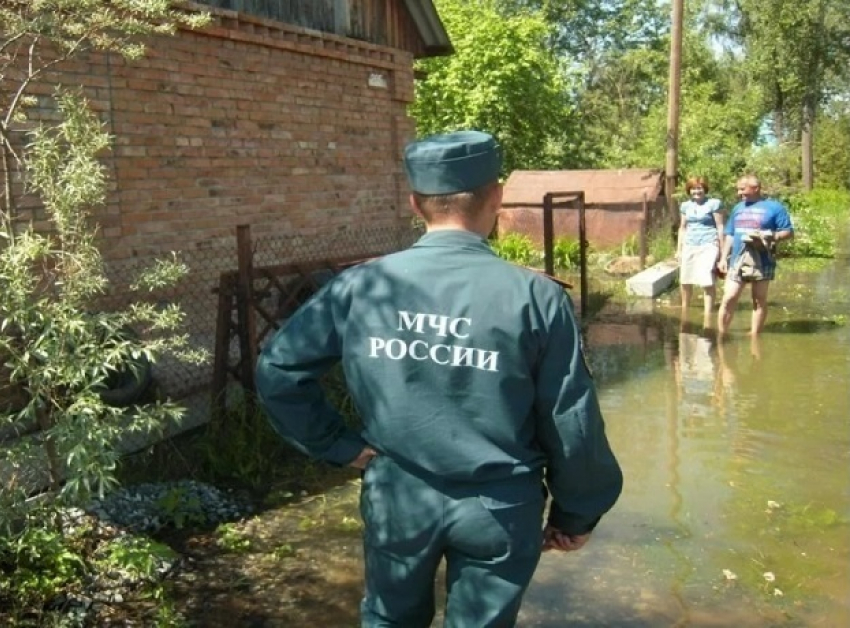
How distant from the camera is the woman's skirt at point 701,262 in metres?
10.3

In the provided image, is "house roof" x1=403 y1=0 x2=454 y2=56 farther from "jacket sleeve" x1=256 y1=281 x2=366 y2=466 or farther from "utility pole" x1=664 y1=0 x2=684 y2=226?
"jacket sleeve" x1=256 y1=281 x2=366 y2=466

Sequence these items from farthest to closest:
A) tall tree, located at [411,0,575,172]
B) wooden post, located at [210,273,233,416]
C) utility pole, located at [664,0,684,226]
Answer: tall tree, located at [411,0,575,172], utility pole, located at [664,0,684,226], wooden post, located at [210,273,233,416]

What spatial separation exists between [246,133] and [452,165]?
22.3 feet

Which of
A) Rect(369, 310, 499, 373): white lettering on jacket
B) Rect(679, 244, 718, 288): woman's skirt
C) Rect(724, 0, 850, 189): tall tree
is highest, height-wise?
Rect(724, 0, 850, 189): tall tree

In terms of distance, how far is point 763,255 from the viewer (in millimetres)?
9500

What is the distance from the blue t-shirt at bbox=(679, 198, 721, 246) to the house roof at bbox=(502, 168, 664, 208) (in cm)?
717

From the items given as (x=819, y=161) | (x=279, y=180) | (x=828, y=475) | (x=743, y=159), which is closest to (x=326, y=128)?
(x=279, y=180)

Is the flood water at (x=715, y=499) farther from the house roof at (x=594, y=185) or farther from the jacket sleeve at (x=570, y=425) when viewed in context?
the house roof at (x=594, y=185)

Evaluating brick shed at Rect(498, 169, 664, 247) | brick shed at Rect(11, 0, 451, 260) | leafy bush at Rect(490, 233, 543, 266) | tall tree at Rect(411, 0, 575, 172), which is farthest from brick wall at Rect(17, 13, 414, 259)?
tall tree at Rect(411, 0, 575, 172)

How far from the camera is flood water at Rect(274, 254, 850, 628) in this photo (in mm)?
4172

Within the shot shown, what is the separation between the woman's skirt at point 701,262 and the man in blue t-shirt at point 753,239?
388mm

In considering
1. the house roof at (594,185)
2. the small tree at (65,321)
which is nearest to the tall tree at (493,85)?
the house roof at (594,185)

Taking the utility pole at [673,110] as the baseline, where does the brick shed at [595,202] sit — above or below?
below

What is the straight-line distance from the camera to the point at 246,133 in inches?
346
